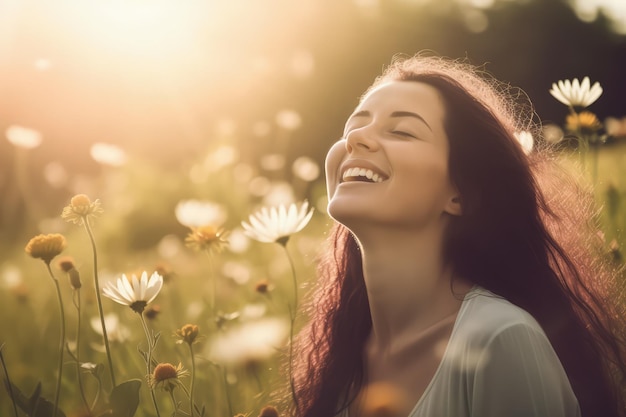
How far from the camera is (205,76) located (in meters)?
8.25

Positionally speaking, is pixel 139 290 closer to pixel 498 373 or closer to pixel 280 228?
pixel 280 228

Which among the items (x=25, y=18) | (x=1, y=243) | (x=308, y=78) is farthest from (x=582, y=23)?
(x=1, y=243)

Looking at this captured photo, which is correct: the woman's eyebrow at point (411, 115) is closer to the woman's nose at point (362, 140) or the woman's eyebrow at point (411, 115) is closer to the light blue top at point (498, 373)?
the woman's nose at point (362, 140)

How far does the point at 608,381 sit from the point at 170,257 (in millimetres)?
3295

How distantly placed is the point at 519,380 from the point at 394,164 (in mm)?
498

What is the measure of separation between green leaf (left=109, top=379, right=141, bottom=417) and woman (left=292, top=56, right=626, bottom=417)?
38 cm

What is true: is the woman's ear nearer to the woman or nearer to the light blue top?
the woman

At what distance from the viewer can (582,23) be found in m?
8.95

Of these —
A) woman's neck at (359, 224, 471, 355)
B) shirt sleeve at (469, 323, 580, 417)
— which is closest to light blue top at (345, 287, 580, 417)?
shirt sleeve at (469, 323, 580, 417)

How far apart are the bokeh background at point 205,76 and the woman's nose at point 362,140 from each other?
130 inches

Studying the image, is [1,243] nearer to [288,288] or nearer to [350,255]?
[288,288]

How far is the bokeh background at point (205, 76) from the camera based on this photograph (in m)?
6.54

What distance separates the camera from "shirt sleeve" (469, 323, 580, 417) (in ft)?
4.11

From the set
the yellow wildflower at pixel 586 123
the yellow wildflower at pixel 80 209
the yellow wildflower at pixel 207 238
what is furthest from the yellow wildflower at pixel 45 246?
the yellow wildflower at pixel 586 123
